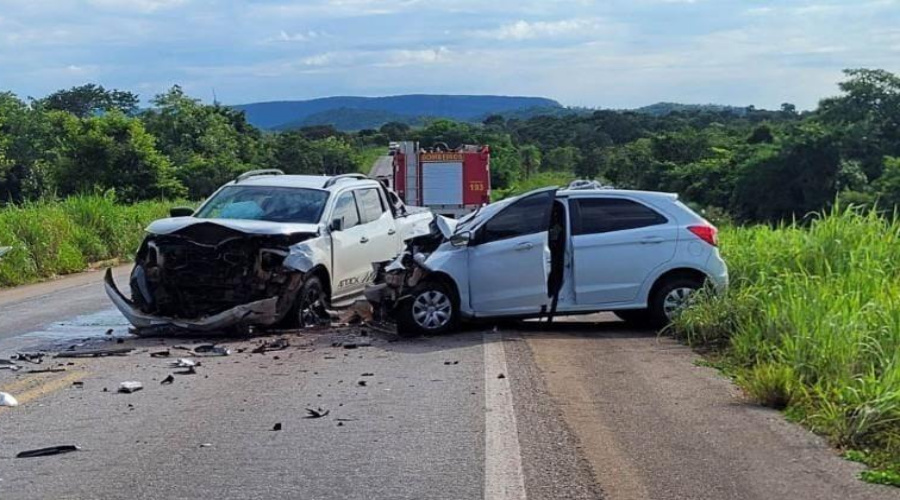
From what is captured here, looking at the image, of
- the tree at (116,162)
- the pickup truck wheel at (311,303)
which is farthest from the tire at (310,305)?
the tree at (116,162)

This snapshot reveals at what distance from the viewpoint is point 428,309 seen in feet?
41.3

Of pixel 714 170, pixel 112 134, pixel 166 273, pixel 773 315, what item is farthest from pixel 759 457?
pixel 714 170

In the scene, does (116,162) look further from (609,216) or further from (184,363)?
(184,363)

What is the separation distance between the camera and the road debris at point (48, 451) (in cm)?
715

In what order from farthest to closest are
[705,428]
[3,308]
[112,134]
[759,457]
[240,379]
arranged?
[112,134]
[3,308]
[240,379]
[705,428]
[759,457]

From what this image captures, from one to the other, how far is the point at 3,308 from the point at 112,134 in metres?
24.2

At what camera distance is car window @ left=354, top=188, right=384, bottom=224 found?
48.8 feet

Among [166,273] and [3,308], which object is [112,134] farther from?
[166,273]

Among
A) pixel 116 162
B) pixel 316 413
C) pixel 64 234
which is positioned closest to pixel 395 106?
pixel 116 162

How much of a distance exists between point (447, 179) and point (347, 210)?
688 inches

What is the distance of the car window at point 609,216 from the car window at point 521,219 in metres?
0.38

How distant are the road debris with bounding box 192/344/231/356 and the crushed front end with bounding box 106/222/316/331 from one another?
1.86 ft

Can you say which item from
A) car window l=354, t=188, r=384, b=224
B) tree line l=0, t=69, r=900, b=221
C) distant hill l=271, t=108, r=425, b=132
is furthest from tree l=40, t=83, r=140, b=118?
car window l=354, t=188, r=384, b=224

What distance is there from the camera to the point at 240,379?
32.8 ft
